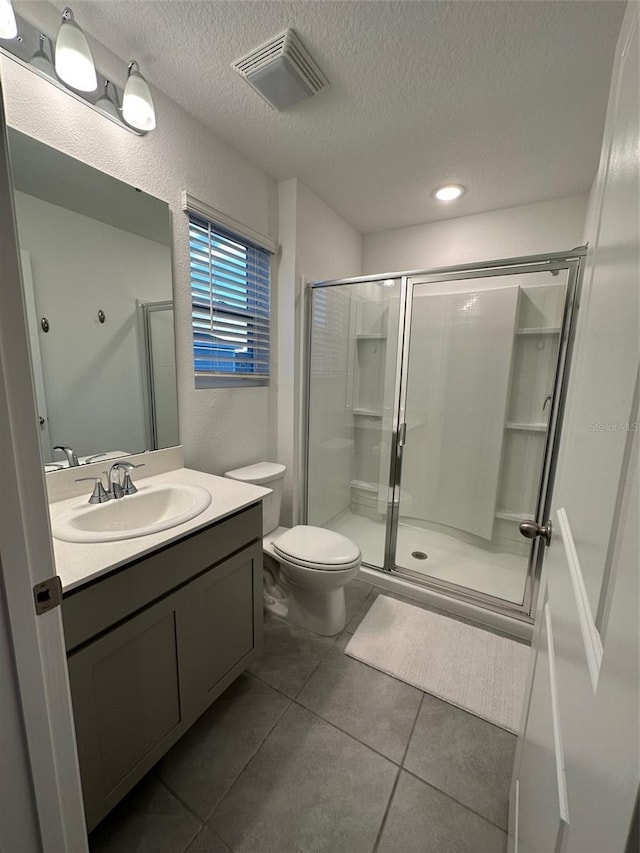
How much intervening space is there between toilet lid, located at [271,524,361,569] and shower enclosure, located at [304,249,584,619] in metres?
0.63

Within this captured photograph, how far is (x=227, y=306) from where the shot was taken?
181 centimetres

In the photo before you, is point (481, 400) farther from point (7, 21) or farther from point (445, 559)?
point (7, 21)

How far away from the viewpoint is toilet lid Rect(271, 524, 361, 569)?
1.61 m

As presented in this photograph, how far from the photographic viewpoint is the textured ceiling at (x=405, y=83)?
43.3 inches

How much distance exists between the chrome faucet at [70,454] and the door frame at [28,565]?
0.80 meters

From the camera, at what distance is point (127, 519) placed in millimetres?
1261

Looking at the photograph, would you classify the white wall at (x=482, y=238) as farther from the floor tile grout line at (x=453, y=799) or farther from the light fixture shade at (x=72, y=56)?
the floor tile grout line at (x=453, y=799)

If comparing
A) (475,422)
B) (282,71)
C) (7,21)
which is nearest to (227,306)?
(282,71)

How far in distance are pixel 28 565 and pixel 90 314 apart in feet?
3.41

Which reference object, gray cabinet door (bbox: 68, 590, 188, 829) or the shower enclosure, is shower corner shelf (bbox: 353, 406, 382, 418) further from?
gray cabinet door (bbox: 68, 590, 188, 829)

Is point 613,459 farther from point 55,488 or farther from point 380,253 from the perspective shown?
point 380,253

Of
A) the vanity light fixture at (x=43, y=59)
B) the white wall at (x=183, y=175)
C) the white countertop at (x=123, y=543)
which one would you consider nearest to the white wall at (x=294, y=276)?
the white wall at (x=183, y=175)

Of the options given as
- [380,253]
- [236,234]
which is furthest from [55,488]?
[380,253]

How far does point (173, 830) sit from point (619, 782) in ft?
4.30
